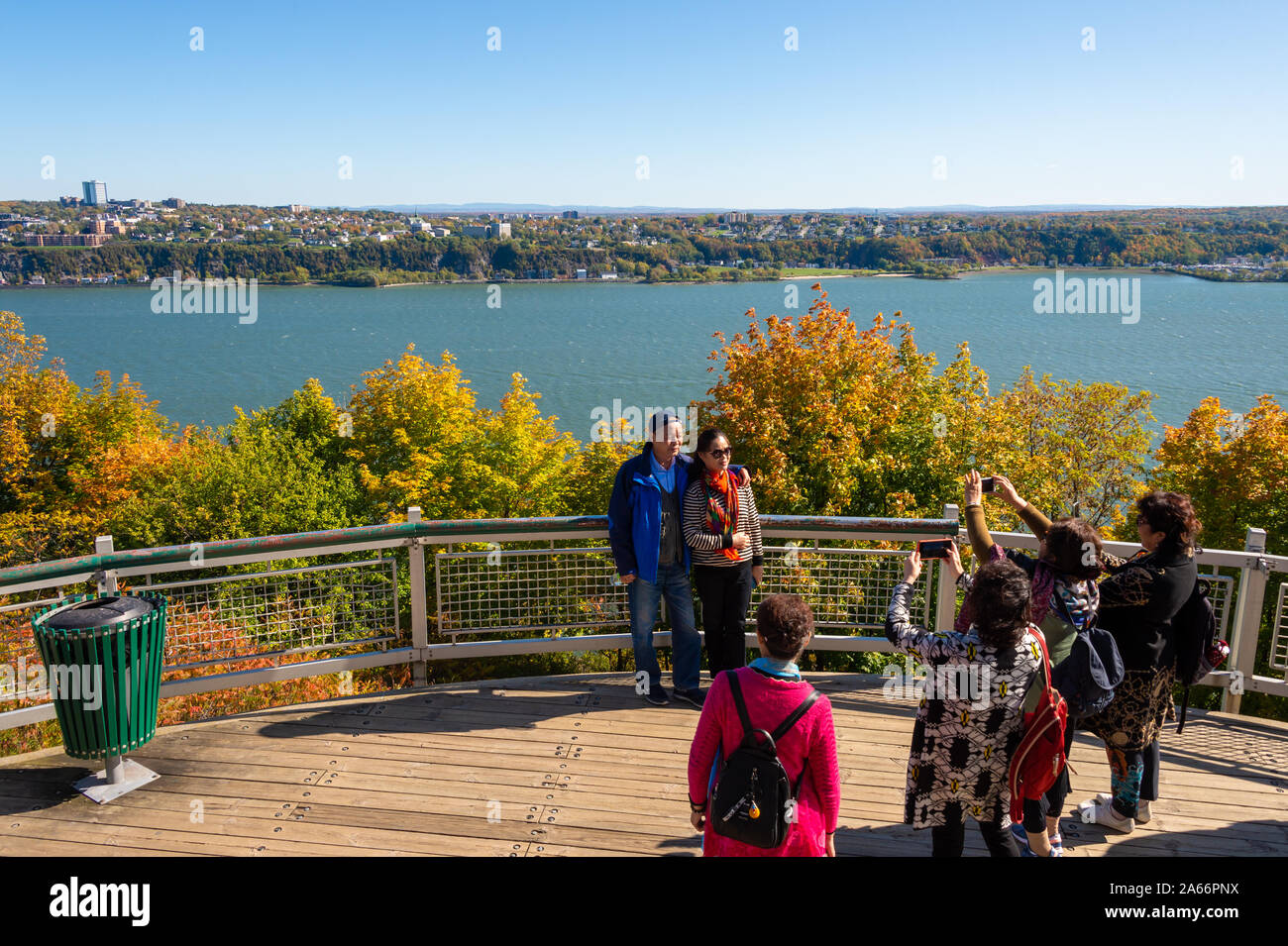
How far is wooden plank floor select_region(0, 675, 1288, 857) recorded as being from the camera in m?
4.00

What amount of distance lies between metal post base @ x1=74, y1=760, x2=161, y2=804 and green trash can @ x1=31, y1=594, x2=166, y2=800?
0.02 meters

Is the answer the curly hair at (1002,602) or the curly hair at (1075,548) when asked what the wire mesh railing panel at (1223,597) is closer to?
the curly hair at (1075,548)

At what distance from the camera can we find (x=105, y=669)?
4.14m

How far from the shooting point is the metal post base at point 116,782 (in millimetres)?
4328

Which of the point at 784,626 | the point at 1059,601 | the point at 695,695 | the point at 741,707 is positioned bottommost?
the point at 695,695

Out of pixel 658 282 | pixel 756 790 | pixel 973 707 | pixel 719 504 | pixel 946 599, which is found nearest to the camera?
pixel 756 790

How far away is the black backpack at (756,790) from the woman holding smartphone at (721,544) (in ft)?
7.61

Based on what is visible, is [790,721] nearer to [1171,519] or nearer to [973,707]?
[973,707]

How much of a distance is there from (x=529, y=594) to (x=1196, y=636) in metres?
3.82

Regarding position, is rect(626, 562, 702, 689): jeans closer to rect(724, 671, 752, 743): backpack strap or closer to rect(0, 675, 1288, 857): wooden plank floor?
→ rect(0, 675, 1288, 857): wooden plank floor

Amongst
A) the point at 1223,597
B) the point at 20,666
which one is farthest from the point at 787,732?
the point at 20,666

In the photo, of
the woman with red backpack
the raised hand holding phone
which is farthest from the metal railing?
the raised hand holding phone
